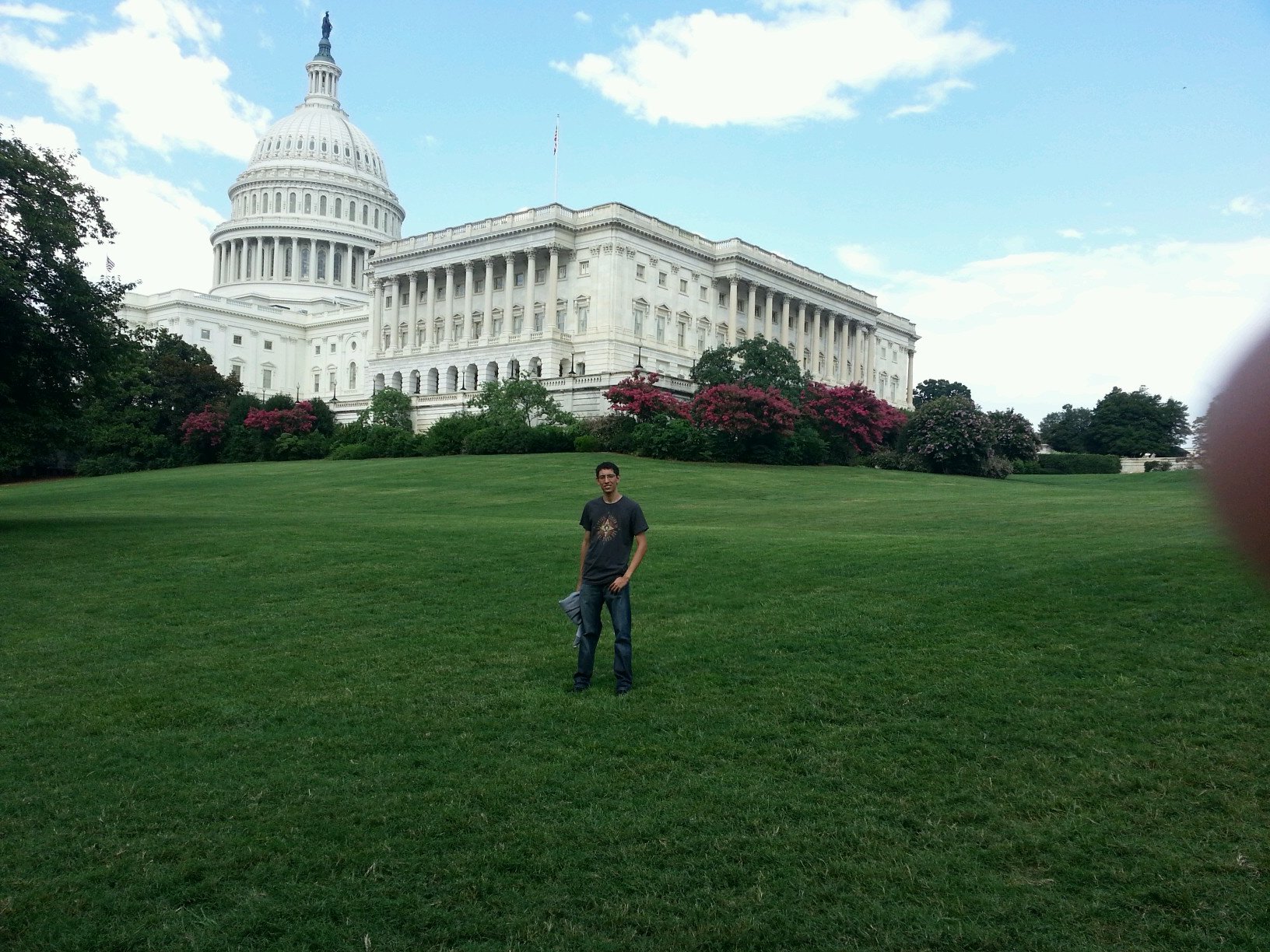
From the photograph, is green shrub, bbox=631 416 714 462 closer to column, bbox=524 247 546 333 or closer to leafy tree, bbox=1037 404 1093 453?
column, bbox=524 247 546 333

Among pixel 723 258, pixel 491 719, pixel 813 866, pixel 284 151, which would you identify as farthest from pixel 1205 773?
pixel 284 151

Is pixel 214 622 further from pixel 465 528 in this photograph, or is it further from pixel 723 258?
pixel 723 258

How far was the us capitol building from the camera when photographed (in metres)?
86.3

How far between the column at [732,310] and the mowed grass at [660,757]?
3040 inches

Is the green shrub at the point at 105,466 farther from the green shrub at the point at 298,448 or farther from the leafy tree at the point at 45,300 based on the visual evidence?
the leafy tree at the point at 45,300

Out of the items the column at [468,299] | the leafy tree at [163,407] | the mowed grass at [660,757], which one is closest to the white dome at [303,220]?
the column at [468,299]

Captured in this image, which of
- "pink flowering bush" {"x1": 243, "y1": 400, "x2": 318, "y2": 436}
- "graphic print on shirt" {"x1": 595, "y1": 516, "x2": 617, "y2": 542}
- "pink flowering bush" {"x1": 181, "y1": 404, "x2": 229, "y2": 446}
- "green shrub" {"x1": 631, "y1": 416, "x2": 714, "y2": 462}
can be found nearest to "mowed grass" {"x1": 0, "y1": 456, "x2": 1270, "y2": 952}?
"graphic print on shirt" {"x1": 595, "y1": 516, "x2": 617, "y2": 542}

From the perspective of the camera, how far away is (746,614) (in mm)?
15078

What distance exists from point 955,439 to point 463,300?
4941cm

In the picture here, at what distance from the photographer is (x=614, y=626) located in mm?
11523

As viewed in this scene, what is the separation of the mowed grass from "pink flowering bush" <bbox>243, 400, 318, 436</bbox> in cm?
5549

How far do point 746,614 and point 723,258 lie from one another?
82.6m

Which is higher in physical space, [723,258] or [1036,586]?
[723,258]

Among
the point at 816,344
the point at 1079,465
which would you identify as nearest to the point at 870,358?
the point at 816,344
